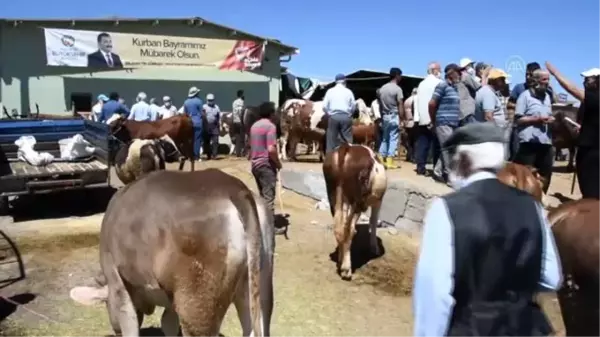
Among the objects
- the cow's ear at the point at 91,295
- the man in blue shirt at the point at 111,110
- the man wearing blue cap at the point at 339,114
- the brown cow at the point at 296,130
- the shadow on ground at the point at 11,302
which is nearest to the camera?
the cow's ear at the point at 91,295

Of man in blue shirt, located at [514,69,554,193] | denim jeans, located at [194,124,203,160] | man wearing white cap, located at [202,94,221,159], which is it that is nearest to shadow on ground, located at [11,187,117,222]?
denim jeans, located at [194,124,203,160]

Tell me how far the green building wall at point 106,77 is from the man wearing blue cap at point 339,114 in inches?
513

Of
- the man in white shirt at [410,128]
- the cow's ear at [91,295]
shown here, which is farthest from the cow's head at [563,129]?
the cow's ear at [91,295]

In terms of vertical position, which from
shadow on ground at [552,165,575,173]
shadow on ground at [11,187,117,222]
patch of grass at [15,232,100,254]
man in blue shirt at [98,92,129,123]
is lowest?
shadow on ground at [11,187,117,222]

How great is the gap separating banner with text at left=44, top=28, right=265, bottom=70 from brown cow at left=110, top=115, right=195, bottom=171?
24.8ft

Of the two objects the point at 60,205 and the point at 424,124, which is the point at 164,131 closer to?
the point at 60,205

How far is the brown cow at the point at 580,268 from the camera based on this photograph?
14.1 feet

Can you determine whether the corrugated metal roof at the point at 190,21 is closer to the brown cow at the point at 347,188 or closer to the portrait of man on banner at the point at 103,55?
the portrait of man on banner at the point at 103,55

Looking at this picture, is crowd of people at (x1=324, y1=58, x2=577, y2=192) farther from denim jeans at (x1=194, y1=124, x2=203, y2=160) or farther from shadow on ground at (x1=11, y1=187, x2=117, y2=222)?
denim jeans at (x1=194, y1=124, x2=203, y2=160)

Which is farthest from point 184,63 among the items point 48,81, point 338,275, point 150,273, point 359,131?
point 150,273

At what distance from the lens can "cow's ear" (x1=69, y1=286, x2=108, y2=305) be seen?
4836 mm

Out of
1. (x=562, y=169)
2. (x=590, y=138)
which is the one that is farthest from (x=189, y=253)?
(x=562, y=169)

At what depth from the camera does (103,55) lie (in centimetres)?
2297

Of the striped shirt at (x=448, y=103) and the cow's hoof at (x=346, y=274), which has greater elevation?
the striped shirt at (x=448, y=103)
